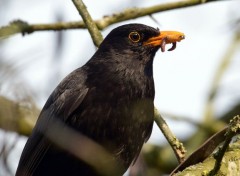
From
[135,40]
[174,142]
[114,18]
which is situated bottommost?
[174,142]

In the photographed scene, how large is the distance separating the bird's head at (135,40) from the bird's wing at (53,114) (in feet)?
1.61

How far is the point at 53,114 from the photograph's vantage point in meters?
4.46

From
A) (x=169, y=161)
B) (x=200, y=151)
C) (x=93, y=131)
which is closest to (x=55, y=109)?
(x=93, y=131)

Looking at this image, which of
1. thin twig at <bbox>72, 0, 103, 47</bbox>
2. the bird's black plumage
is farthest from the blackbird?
thin twig at <bbox>72, 0, 103, 47</bbox>

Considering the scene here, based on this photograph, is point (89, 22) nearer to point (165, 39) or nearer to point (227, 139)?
point (165, 39)

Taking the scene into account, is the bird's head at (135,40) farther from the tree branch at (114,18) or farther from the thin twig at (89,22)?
the thin twig at (89,22)

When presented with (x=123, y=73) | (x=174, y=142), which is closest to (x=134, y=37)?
(x=123, y=73)

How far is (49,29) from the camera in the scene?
4598mm

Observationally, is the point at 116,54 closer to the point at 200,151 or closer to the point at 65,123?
the point at 65,123

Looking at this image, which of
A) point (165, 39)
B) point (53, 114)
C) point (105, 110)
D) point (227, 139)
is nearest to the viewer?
point (227, 139)

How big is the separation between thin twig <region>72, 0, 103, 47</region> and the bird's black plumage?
0.33 metres

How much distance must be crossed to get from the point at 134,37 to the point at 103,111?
1.08m

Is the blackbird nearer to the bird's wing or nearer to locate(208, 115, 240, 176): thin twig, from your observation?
the bird's wing

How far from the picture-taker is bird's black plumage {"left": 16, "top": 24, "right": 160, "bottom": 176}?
4145 mm
